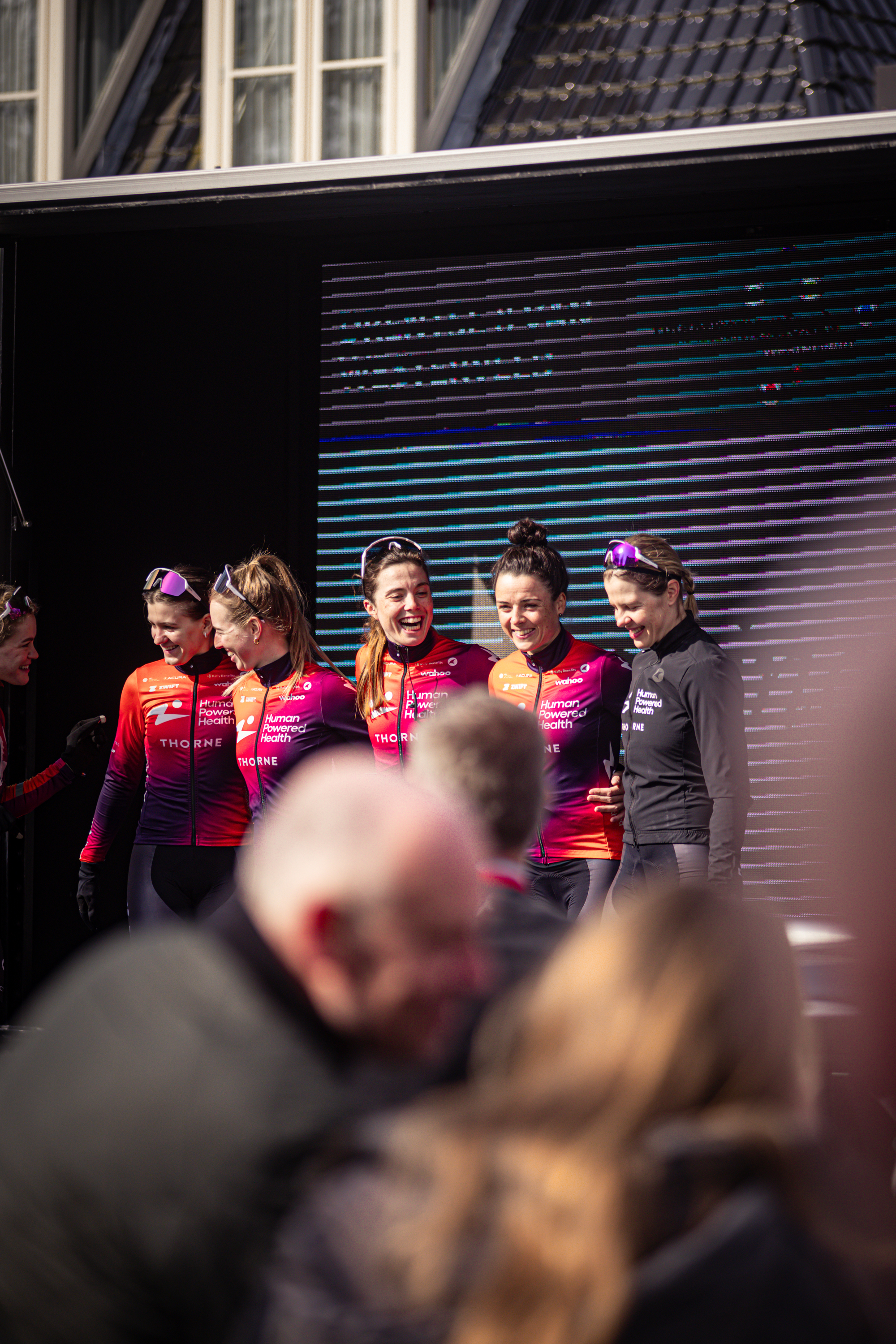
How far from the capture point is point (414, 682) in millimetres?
6414

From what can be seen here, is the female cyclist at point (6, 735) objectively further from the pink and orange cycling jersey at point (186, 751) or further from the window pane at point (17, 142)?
the window pane at point (17, 142)

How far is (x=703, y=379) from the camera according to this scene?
720 centimetres

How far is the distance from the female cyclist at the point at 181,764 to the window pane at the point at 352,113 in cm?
239

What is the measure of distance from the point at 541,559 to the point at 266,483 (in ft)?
7.84

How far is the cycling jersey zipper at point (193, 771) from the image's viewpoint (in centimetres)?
660

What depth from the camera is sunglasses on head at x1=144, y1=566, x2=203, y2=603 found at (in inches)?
262

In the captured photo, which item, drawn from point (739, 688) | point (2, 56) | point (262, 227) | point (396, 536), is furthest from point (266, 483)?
point (739, 688)

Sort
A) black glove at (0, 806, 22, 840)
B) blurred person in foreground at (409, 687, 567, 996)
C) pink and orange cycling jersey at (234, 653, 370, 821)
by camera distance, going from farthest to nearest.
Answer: black glove at (0, 806, 22, 840)
pink and orange cycling jersey at (234, 653, 370, 821)
blurred person in foreground at (409, 687, 567, 996)

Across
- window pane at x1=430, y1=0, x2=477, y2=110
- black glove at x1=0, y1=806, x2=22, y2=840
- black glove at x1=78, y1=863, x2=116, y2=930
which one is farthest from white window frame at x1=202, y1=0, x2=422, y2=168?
black glove at x1=78, y1=863, x2=116, y2=930

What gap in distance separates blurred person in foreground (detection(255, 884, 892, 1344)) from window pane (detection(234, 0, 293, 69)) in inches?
274

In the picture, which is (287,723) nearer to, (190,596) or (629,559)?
(190,596)

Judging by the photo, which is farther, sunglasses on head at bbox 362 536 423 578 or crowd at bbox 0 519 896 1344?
sunglasses on head at bbox 362 536 423 578

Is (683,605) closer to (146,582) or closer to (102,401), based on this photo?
(146,582)

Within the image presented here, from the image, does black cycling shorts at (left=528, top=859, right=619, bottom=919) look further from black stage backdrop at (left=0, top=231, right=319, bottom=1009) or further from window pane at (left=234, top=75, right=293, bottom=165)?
window pane at (left=234, top=75, right=293, bottom=165)
